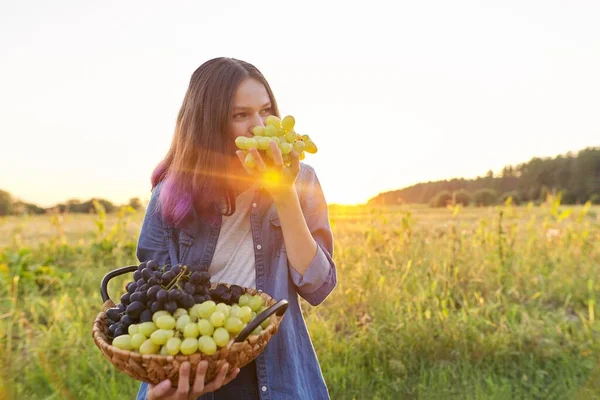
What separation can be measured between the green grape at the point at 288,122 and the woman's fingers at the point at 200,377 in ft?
2.48

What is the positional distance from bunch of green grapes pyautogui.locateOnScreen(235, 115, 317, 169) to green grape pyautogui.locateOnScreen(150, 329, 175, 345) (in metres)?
0.54

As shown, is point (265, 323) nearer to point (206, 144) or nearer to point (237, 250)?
point (237, 250)

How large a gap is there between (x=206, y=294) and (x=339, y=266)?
297cm

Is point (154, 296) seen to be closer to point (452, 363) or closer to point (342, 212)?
point (452, 363)

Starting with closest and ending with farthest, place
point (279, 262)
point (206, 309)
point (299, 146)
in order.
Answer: point (206, 309), point (299, 146), point (279, 262)

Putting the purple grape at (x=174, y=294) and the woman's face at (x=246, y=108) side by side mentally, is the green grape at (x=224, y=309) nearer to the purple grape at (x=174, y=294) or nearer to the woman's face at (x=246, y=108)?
the purple grape at (x=174, y=294)

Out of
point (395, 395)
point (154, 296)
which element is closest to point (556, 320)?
point (395, 395)

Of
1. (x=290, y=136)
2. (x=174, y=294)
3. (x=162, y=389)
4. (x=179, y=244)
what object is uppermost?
(x=290, y=136)

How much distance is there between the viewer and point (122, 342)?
1.38 m

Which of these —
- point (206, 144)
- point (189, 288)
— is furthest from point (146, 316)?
point (206, 144)

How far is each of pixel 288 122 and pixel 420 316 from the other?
235 centimetres

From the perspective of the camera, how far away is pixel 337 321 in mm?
3787

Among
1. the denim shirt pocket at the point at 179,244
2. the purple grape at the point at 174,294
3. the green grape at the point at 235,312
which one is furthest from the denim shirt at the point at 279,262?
the purple grape at the point at 174,294

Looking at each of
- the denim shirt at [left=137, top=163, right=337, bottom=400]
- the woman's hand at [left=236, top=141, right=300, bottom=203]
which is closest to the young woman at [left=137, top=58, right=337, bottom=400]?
the denim shirt at [left=137, top=163, right=337, bottom=400]
